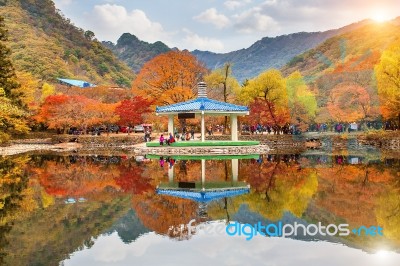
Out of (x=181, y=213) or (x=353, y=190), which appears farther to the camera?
(x=353, y=190)

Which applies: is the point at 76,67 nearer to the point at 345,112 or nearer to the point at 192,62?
the point at 192,62

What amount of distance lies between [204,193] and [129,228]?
400 centimetres

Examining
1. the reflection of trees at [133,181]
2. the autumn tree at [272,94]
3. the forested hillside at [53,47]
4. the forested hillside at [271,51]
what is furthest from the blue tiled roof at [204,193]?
the forested hillside at [271,51]

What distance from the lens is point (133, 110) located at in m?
41.9

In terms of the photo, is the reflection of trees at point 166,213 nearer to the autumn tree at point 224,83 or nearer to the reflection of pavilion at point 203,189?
the reflection of pavilion at point 203,189

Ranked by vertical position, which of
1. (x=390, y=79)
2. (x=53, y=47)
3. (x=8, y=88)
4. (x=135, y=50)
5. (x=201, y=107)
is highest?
(x=135, y=50)

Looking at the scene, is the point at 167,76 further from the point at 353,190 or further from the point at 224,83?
the point at 353,190

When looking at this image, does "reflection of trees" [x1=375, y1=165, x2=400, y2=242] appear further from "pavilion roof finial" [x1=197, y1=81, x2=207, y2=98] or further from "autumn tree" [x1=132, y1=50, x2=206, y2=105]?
"autumn tree" [x1=132, y1=50, x2=206, y2=105]

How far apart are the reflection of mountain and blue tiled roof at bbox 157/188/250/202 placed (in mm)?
2423

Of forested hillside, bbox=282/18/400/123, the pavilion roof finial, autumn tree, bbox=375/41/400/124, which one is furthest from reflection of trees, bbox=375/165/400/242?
forested hillside, bbox=282/18/400/123

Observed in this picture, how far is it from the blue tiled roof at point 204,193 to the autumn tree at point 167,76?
1092 inches

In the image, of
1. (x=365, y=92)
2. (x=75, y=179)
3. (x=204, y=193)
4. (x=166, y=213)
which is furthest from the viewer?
(x=365, y=92)

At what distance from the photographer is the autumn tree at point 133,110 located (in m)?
41.7

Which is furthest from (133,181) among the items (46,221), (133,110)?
(133,110)
